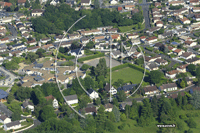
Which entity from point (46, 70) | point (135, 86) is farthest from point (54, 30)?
point (135, 86)

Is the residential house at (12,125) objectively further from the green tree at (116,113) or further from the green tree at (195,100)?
the green tree at (195,100)

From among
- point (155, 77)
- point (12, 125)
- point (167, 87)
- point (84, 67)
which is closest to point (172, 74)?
point (155, 77)

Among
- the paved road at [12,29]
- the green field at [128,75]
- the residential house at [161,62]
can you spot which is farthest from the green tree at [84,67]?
the paved road at [12,29]

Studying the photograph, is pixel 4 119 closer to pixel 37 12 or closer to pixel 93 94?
pixel 93 94

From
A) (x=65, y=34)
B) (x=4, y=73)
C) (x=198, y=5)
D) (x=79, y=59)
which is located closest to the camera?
(x=4, y=73)

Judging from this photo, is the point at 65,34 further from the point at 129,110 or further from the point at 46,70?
the point at 129,110

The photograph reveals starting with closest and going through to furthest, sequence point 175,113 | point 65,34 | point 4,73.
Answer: point 175,113 → point 4,73 → point 65,34

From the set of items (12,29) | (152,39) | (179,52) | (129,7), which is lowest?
(179,52)
